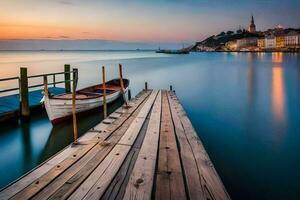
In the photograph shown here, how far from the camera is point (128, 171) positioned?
14.0 feet

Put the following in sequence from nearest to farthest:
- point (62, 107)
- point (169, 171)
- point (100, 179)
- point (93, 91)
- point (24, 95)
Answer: point (100, 179) → point (169, 171) → point (62, 107) → point (24, 95) → point (93, 91)

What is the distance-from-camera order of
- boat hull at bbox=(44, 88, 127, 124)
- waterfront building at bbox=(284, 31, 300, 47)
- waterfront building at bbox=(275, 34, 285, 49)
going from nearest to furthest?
boat hull at bbox=(44, 88, 127, 124)
waterfront building at bbox=(284, 31, 300, 47)
waterfront building at bbox=(275, 34, 285, 49)

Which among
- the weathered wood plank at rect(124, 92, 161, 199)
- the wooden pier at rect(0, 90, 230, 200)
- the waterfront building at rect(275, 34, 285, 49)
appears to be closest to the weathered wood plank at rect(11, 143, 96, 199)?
the wooden pier at rect(0, 90, 230, 200)

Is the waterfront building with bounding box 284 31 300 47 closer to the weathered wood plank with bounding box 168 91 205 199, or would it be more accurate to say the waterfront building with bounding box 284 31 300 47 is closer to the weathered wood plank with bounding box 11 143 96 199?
the weathered wood plank with bounding box 168 91 205 199

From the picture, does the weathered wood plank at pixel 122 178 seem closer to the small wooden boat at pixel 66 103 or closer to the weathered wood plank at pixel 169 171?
the weathered wood plank at pixel 169 171

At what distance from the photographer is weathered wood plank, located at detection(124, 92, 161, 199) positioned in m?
3.53

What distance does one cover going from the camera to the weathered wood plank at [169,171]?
356 centimetres

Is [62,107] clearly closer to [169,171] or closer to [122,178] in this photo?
[122,178]

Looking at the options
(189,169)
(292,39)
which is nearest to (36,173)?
(189,169)

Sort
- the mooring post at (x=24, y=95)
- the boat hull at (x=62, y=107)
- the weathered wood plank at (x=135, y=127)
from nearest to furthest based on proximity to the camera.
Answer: the weathered wood plank at (x=135, y=127) → the boat hull at (x=62, y=107) → the mooring post at (x=24, y=95)

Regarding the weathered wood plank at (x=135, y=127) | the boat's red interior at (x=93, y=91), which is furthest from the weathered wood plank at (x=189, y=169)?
the boat's red interior at (x=93, y=91)

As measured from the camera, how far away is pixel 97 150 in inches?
208

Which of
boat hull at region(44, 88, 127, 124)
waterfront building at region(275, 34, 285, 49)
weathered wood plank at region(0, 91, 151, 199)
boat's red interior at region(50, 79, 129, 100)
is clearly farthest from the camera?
waterfront building at region(275, 34, 285, 49)

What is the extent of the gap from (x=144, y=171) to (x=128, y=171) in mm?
280
